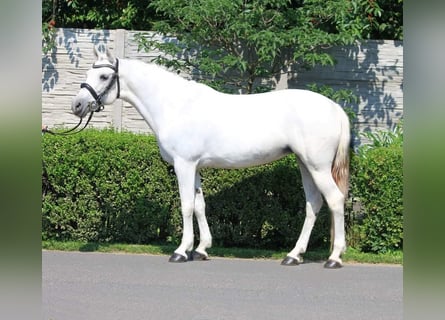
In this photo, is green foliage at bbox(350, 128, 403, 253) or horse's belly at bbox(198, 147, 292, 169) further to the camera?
green foliage at bbox(350, 128, 403, 253)

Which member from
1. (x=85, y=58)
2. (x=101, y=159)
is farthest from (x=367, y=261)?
(x=85, y=58)

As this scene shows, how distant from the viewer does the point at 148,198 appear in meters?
8.96

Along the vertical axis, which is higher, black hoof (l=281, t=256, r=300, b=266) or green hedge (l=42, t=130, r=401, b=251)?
green hedge (l=42, t=130, r=401, b=251)

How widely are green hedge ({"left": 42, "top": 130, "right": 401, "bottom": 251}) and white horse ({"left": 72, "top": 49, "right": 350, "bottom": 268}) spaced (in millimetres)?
833

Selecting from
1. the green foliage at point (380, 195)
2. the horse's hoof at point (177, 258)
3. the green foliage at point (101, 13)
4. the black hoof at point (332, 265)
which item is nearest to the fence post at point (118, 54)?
the green foliage at point (101, 13)

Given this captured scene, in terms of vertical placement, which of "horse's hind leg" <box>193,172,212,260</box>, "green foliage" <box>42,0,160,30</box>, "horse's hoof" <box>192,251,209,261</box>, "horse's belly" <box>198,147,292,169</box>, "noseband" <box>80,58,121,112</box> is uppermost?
"green foliage" <box>42,0,160,30</box>

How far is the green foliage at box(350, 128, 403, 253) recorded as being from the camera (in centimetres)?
836

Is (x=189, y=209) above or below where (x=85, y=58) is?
below

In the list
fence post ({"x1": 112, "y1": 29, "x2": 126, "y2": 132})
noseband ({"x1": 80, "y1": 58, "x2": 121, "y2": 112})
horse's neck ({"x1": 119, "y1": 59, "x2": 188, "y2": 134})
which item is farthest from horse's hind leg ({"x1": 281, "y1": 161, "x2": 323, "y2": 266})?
fence post ({"x1": 112, "y1": 29, "x2": 126, "y2": 132})

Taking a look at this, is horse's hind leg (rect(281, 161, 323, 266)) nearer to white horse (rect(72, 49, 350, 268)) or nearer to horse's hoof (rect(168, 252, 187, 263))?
white horse (rect(72, 49, 350, 268))
